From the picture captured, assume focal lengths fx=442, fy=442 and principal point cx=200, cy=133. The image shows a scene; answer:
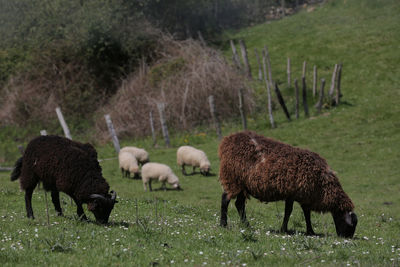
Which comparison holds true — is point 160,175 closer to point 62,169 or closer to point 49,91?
point 62,169

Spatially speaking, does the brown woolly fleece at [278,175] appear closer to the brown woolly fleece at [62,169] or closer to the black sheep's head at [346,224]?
the black sheep's head at [346,224]

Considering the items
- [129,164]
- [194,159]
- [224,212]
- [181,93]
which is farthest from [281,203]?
[181,93]

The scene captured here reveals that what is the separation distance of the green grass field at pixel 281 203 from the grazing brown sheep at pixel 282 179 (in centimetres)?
43

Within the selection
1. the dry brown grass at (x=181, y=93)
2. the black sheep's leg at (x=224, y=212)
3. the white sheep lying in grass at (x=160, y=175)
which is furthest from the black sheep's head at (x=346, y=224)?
the dry brown grass at (x=181, y=93)

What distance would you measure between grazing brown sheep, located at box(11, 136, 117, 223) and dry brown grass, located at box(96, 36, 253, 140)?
64.6 feet

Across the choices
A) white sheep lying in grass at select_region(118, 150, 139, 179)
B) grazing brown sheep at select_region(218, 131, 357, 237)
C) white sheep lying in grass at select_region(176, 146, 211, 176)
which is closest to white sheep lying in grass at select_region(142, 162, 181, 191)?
white sheep lying in grass at select_region(118, 150, 139, 179)

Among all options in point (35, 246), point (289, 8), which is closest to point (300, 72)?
point (35, 246)

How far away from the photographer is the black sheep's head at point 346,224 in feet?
31.5

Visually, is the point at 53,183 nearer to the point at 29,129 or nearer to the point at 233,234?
the point at 233,234

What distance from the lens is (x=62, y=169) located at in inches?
385

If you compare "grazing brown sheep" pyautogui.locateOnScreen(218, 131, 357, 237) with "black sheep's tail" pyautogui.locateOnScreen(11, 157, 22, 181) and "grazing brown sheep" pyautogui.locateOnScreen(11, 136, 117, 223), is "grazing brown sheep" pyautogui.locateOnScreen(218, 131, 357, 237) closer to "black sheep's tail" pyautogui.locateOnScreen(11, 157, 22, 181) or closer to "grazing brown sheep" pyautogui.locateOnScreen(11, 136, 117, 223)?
"grazing brown sheep" pyautogui.locateOnScreen(11, 136, 117, 223)

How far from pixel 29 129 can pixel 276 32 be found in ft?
84.5

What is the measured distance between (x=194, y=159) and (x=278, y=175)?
11.0m

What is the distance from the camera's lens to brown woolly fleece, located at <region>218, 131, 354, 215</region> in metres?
9.52
